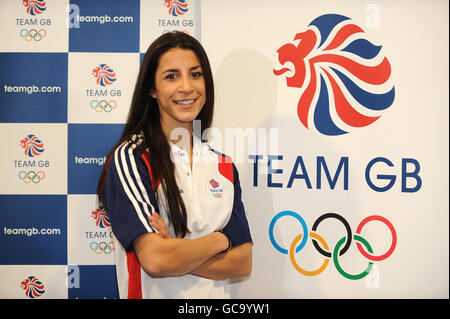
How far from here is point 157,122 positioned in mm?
1840

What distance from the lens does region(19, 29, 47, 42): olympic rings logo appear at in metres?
2.20

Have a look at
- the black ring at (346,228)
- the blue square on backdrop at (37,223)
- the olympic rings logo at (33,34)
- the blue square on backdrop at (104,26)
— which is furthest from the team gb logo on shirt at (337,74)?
the blue square on backdrop at (37,223)

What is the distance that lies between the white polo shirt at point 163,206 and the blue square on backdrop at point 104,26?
740mm

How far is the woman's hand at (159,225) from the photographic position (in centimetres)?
156

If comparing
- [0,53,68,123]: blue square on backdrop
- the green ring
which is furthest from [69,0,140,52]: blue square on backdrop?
the green ring

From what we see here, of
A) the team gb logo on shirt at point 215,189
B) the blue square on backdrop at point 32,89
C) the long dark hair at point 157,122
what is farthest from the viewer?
the blue square on backdrop at point 32,89

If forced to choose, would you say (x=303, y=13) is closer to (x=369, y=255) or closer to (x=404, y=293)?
(x=369, y=255)

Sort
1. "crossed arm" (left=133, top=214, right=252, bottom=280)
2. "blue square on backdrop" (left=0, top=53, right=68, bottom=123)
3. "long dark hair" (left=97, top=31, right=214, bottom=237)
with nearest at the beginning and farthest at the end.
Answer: "crossed arm" (left=133, top=214, right=252, bottom=280), "long dark hair" (left=97, top=31, right=214, bottom=237), "blue square on backdrop" (left=0, top=53, right=68, bottom=123)

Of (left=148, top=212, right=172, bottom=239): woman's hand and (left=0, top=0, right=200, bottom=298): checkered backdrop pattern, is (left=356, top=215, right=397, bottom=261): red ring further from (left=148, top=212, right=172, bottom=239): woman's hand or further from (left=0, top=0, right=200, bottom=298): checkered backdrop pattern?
(left=0, top=0, right=200, bottom=298): checkered backdrop pattern

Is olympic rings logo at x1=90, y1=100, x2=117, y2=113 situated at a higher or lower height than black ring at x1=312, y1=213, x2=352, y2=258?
higher

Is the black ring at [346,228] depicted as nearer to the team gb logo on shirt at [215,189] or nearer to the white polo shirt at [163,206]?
the white polo shirt at [163,206]

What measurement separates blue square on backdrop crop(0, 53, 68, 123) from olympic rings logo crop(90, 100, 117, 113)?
162 mm

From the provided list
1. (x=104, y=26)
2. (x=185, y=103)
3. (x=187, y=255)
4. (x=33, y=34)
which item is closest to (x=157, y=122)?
(x=185, y=103)

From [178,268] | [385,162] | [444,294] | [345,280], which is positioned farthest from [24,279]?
[444,294]
